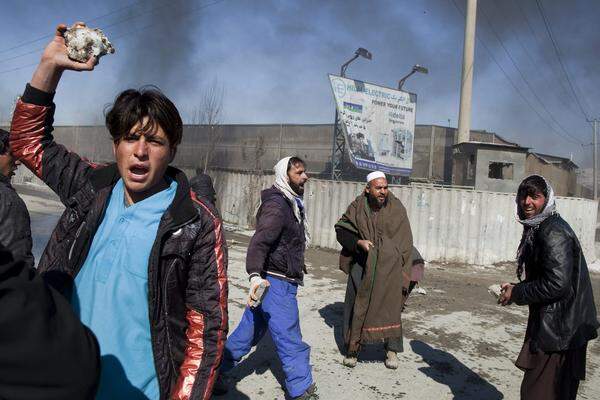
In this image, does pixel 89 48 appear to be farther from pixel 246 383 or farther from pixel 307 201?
pixel 307 201

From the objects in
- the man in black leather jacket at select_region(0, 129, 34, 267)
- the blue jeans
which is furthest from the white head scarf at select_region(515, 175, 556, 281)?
the man in black leather jacket at select_region(0, 129, 34, 267)

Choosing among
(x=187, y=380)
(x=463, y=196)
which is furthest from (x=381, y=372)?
(x=463, y=196)

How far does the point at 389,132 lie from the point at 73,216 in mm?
15089

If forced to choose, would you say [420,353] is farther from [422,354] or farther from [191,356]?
[191,356]

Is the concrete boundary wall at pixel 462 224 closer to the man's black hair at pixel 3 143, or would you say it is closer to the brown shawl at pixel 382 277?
the brown shawl at pixel 382 277

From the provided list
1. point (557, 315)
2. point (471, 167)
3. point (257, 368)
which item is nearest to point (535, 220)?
point (557, 315)

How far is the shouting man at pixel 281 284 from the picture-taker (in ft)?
10.8

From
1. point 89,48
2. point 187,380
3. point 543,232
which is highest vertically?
point 89,48

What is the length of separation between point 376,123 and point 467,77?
233 inches

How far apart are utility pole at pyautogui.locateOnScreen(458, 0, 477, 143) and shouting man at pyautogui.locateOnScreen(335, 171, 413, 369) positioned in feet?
49.1

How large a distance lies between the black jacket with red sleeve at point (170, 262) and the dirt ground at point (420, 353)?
210cm

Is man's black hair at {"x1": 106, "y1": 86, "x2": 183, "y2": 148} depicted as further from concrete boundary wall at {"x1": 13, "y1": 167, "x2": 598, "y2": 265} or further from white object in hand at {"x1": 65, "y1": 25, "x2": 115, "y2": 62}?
concrete boundary wall at {"x1": 13, "y1": 167, "x2": 598, "y2": 265}

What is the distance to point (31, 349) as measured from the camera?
630 mm

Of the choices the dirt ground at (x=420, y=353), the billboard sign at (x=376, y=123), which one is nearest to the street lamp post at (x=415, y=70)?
the billboard sign at (x=376, y=123)
